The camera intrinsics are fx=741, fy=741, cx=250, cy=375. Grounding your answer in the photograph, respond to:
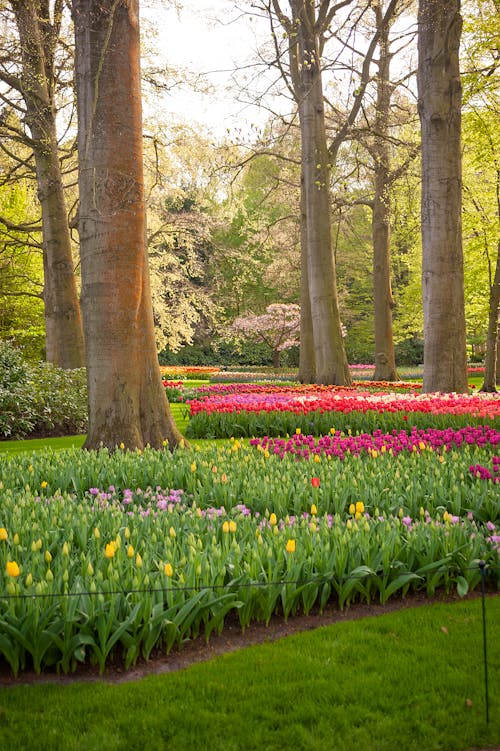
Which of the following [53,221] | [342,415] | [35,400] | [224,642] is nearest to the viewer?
[224,642]

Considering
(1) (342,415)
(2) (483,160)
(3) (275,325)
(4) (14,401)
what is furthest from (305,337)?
(3) (275,325)

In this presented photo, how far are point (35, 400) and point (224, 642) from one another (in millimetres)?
9483

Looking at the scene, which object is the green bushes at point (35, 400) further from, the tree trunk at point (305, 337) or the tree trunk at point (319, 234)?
the tree trunk at point (305, 337)

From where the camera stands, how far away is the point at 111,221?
7.79 meters

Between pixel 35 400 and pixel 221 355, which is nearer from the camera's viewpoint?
pixel 35 400

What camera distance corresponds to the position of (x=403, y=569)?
13.5 feet

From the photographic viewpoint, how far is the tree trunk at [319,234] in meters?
17.0

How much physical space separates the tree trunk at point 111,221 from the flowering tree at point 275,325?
28.9 m

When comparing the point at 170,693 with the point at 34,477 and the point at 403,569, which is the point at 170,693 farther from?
the point at 34,477

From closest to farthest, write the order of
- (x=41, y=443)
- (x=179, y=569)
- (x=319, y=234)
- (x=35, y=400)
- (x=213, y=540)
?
(x=179, y=569)
(x=213, y=540)
(x=41, y=443)
(x=35, y=400)
(x=319, y=234)

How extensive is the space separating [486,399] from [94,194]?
608 centimetres

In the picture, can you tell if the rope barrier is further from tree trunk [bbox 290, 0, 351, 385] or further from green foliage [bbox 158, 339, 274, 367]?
green foliage [bbox 158, 339, 274, 367]

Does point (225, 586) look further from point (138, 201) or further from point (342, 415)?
point (342, 415)

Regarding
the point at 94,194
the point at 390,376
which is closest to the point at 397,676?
the point at 94,194
